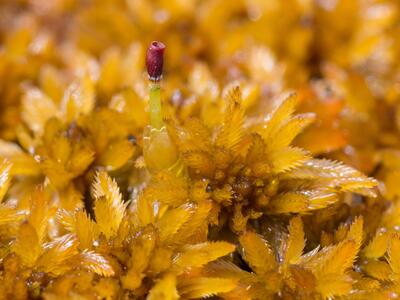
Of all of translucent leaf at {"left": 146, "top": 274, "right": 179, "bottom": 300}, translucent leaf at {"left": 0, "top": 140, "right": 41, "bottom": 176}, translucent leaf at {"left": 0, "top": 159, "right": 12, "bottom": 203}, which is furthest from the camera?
translucent leaf at {"left": 0, "top": 140, "right": 41, "bottom": 176}

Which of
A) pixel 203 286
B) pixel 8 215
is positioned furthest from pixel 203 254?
pixel 8 215

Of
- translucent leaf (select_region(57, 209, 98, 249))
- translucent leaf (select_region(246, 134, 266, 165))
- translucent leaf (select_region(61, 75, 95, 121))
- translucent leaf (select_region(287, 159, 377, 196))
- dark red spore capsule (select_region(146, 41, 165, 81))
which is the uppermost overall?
dark red spore capsule (select_region(146, 41, 165, 81))

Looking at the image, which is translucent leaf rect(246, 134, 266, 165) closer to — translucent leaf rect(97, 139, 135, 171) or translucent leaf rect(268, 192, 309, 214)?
translucent leaf rect(268, 192, 309, 214)

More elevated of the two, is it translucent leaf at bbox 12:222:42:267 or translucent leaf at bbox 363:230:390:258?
translucent leaf at bbox 363:230:390:258

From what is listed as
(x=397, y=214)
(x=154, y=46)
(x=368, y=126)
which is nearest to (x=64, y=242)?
(x=154, y=46)

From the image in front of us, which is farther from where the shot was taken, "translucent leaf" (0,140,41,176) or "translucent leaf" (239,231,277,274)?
"translucent leaf" (0,140,41,176)

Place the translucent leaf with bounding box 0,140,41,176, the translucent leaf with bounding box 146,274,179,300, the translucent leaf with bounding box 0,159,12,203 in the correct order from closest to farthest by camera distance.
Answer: the translucent leaf with bounding box 146,274,179,300 → the translucent leaf with bounding box 0,159,12,203 → the translucent leaf with bounding box 0,140,41,176

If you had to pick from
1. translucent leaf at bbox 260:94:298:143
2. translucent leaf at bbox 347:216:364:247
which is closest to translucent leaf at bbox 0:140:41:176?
translucent leaf at bbox 260:94:298:143

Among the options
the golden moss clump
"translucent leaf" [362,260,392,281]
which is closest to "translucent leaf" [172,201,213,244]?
the golden moss clump
